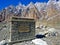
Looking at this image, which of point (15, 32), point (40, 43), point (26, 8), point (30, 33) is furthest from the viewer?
point (26, 8)

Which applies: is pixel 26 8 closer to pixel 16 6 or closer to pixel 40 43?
pixel 16 6

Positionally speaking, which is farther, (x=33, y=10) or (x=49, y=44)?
(x=33, y=10)

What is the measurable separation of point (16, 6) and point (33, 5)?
7.87m

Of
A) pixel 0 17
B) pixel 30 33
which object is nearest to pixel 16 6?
pixel 0 17

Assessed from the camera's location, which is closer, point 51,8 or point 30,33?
point 30,33

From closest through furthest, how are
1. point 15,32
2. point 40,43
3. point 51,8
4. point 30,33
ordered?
point 40,43
point 15,32
point 30,33
point 51,8

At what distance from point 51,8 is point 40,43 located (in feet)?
99.9

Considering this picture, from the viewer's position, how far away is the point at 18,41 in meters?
8.90

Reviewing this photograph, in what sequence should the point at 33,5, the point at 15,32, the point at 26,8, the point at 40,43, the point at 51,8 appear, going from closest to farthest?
the point at 40,43, the point at 15,32, the point at 51,8, the point at 33,5, the point at 26,8

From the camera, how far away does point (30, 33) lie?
9.70 metres

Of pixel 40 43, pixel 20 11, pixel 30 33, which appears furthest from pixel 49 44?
pixel 20 11

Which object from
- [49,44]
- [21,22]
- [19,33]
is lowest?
[49,44]

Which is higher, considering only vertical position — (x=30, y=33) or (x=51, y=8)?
(x=51, y=8)

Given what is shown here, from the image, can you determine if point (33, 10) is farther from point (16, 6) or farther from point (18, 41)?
point (18, 41)
